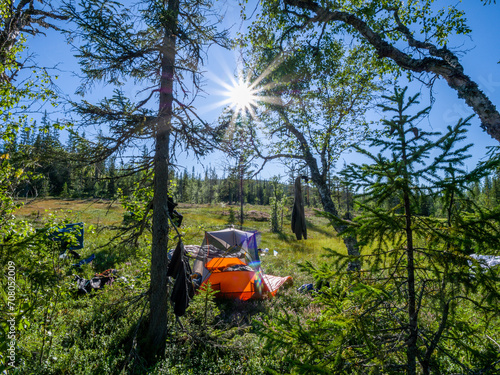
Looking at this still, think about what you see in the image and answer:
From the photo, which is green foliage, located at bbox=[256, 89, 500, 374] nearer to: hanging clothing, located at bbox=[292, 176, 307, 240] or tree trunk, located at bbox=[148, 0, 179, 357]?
tree trunk, located at bbox=[148, 0, 179, 357]

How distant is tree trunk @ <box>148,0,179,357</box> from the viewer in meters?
4.82

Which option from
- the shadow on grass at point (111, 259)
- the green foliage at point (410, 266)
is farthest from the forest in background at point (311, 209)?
the shadow on grass at point (111, 259)

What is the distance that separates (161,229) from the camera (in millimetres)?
4812

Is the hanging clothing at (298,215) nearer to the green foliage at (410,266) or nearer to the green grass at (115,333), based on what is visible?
the green grass at (115,333)

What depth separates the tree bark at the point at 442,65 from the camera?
3066mm

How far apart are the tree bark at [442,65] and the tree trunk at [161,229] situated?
10.9 feet

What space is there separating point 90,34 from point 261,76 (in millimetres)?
4917

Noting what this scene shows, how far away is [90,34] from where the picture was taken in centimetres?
413

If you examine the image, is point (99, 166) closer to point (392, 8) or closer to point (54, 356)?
point (54, 356)

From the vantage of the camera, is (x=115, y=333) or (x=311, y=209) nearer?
(x=311, y=209)

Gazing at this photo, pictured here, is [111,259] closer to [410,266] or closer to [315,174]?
[315,174]

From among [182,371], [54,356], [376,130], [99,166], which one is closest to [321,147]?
[376,130]

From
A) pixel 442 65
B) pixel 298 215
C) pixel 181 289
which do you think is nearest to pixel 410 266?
pixel 442 65

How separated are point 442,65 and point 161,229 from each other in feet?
19.1
